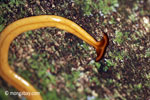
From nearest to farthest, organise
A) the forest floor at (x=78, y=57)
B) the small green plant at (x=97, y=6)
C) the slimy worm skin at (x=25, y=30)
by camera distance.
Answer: the slimy worm skin at (x=25, y=30) → the forest floor at (x=78, y=57) → the small green plant at (x=97, y=6)

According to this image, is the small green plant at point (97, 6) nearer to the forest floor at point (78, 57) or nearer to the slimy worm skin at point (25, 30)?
the forest floor at point (78, 57)

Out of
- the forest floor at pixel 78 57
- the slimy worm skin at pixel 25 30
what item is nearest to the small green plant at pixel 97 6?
the forest floor at pixel 78 57

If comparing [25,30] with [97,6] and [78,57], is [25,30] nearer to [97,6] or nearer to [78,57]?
[78,57]

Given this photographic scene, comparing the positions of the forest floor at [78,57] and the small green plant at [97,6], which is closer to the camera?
the forest floor at [78,57]

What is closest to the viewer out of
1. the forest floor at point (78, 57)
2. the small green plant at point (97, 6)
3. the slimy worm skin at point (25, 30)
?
the slimy worm skin at point (25, 30)

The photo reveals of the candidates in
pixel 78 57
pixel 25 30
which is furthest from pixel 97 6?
pixel 25 30

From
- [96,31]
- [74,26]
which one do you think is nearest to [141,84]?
[96,31]
